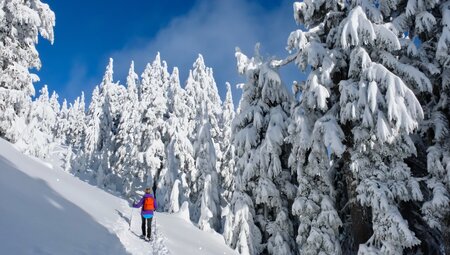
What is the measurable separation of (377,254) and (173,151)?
92.4ft

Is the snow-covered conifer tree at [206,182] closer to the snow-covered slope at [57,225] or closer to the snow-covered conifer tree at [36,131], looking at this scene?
the snow-covered slope at [57,225]

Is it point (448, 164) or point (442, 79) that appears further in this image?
point (442, 79)

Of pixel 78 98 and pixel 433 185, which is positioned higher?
pixel 78 98

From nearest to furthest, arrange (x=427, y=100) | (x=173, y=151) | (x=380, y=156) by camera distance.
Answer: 1. (x=380, y=156)
2. (x=427, y=100)
3. (x=173, y=151)

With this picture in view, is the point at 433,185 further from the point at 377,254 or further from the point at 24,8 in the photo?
the point at 24,8

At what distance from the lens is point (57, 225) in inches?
410

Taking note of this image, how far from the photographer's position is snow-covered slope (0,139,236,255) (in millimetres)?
8391

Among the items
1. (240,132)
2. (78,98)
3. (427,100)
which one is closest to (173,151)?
(240,132)

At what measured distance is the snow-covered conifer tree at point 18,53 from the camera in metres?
20.5

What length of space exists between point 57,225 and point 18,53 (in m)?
14.3

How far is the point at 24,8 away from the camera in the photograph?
67.3 ft

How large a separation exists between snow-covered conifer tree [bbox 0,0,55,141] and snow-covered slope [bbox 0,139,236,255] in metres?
4.25

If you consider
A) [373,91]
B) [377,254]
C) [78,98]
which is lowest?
[377,254]

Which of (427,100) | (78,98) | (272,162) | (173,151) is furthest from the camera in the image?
(78,98)
